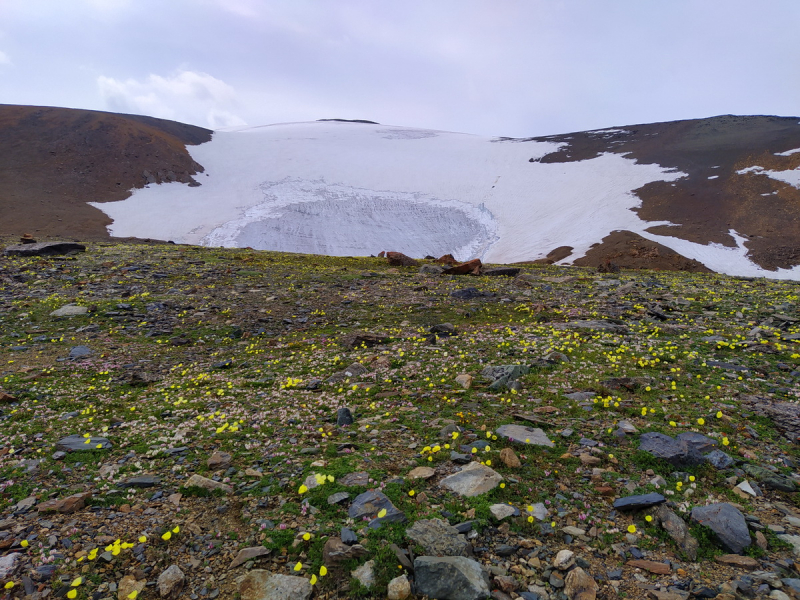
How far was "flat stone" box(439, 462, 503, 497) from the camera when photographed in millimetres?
6617

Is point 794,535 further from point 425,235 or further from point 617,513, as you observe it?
point 425,235

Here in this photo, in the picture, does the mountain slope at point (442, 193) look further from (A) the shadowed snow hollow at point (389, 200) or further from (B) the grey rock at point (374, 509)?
(B) the grey rock at point (374, 509)

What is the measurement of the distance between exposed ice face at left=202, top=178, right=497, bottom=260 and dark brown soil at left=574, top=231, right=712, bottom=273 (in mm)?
19464

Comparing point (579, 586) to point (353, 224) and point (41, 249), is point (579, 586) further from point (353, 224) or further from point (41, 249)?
point (353, 224)

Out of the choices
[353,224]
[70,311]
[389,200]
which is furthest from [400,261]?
[389,200]

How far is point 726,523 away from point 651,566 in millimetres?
1388

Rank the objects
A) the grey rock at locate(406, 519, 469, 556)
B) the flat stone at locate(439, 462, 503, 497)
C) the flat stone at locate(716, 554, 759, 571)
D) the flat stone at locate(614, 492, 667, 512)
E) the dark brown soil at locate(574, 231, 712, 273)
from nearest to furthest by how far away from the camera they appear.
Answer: the flat stone at locate(716, 554, 759, 571), the grey rock at locate(406, 519, 469, 556), the flat stone at locate(614, 492, 667, 512), the flat stone at locate(439, 462, 503, 497), the dark brown soil at locate(574, 231, 712, 273)

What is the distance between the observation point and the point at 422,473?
7.13 meters

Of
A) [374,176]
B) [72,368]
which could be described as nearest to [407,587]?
[72,368]

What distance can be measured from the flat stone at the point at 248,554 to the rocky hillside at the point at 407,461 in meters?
0.05

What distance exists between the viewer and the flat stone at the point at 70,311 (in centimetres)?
1856

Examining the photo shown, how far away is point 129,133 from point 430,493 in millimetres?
109096

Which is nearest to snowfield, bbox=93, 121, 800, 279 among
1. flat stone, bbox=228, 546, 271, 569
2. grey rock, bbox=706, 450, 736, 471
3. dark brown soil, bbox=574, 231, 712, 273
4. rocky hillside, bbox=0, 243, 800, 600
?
dark brown soil, bbox=574, 231, 712, 273

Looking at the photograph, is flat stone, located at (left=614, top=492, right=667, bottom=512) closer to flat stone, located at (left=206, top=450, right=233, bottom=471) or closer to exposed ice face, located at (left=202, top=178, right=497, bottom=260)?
flat stone, located at (left=206, top=450, right=233, bottom=471)
